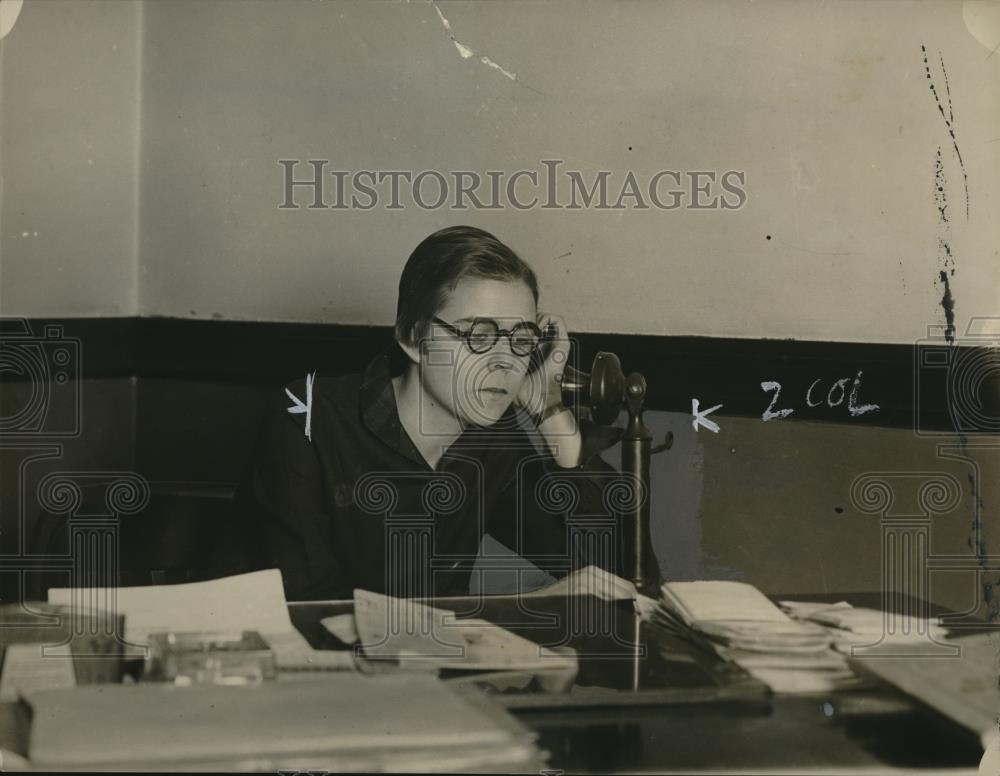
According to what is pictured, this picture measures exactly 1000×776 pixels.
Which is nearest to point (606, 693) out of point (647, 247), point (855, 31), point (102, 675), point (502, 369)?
point (102, 675)

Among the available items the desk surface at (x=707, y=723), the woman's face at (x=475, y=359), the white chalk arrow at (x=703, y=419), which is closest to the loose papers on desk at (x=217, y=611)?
the desk surface at (x=707, y=723)

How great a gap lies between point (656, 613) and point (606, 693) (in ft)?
0.87

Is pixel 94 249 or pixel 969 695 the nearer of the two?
pixel 969 695

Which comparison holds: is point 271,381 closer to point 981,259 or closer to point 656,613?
point 656,613

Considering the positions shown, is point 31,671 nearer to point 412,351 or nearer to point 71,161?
Answer: point 412,351

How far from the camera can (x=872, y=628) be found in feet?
3.70

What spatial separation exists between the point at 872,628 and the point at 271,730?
651mm

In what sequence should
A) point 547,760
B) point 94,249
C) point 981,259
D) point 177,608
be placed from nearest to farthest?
point 547,760 < point 177,608 < point 981,259 < point 94,249

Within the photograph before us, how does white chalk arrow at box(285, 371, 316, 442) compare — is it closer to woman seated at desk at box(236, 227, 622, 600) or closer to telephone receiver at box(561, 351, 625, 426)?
woman seated at desk at box(236, 227, 622, 600)

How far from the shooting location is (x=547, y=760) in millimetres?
812

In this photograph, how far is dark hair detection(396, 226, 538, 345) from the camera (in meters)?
1.52

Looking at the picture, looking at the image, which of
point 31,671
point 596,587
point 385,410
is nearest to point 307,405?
point 385,410

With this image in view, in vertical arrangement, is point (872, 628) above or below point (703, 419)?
below

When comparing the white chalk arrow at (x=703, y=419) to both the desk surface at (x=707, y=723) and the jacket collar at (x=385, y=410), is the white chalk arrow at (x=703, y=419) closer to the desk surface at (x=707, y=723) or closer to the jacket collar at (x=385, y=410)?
the jacket collar at (x=385, y=410)
